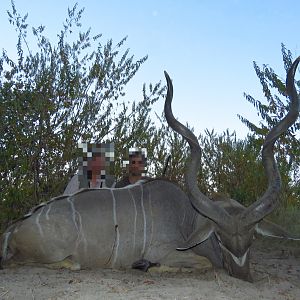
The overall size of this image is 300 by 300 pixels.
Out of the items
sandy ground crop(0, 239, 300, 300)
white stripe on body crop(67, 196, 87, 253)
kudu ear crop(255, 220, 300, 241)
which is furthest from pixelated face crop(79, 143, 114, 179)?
kudu ear crop(255, 220, 300, 241)

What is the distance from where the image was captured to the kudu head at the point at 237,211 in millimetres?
3150

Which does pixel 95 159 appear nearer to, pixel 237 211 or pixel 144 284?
pixel 237 211

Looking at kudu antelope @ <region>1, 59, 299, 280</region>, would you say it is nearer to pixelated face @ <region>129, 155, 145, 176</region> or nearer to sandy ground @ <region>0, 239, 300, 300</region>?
sandy ground @ <region>0, 239, 300, 300</region>

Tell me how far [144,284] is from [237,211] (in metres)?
0.95

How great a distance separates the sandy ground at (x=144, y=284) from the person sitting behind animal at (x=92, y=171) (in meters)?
1.01

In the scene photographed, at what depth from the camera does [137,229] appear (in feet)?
11.3

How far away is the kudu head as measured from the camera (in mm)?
3150

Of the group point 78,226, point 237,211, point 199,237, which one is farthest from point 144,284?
point 237,211

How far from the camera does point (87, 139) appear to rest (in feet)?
14.8

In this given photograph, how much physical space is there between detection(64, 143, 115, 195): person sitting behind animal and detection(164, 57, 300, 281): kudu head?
861 millimetres

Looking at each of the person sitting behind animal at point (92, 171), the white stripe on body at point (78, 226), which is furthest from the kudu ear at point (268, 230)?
the person sitting behind animal at point (92, 171)

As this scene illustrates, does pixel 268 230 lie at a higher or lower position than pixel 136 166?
lower

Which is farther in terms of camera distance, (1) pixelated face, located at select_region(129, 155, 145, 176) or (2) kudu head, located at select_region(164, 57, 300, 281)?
(1) pixelated face, located at select_region(129, 155, 145, 176)

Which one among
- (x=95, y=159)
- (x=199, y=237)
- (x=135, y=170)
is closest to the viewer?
(x=199, y=237)
